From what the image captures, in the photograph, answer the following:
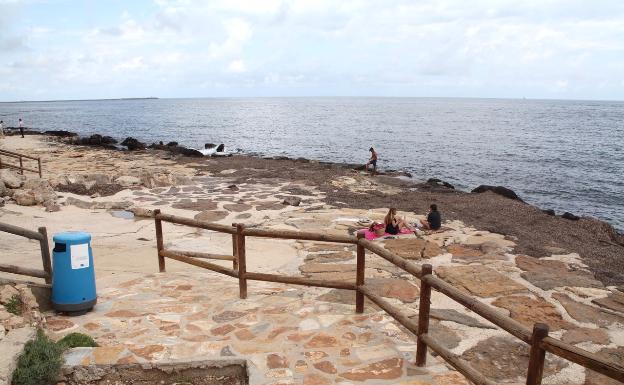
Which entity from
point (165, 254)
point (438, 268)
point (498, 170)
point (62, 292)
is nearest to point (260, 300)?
point (165, 254)

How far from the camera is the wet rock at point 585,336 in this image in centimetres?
646

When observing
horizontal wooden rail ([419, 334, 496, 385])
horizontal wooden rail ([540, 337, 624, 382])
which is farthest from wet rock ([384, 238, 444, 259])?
horizontal wooden rail ([540, 337, 624, 382])

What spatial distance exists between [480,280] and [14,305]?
7434 millimetres

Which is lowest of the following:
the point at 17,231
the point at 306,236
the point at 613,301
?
the point at 613,301

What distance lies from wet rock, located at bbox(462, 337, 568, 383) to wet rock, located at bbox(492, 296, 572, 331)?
1029 mm

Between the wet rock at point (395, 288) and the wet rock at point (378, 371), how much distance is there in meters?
2.69

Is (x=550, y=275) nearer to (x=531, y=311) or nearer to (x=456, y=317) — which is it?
(x=531, y=311)

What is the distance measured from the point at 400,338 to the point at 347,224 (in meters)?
7.52

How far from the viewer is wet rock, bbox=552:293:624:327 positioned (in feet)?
23.4

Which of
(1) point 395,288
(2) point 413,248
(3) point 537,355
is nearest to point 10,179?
(2) point 413,248

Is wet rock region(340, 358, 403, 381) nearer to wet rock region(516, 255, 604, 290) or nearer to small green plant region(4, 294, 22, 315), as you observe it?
small green plant region(4, 294, 22, 315)

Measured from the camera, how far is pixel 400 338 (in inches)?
215

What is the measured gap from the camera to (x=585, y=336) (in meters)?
6.61

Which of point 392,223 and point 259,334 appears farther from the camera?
point 392,223
